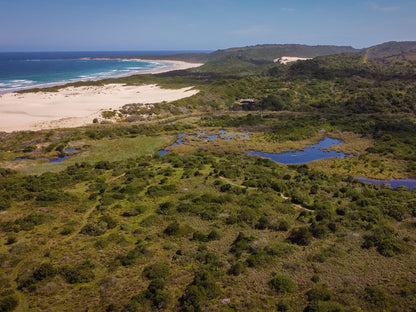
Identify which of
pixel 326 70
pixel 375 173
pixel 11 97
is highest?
pixel 326 70

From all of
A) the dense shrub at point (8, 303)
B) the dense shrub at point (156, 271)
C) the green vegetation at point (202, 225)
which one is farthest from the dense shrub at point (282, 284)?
the dense shrub at point (8, 303)

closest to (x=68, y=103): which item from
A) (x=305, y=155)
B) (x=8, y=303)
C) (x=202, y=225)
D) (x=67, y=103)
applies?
(x=67, y=103)

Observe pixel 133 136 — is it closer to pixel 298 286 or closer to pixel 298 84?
pixel 298 286

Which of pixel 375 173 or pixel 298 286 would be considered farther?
pixel 375 173

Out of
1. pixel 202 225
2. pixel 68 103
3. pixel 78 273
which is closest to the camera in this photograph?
pixel 78 273

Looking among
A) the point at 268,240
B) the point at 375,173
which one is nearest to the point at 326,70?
the point at 375,173

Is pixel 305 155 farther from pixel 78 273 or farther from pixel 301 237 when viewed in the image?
pixel 78 273

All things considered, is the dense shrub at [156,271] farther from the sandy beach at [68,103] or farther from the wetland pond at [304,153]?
the sandy beach at [68,103]

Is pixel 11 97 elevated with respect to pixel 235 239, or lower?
elevated
